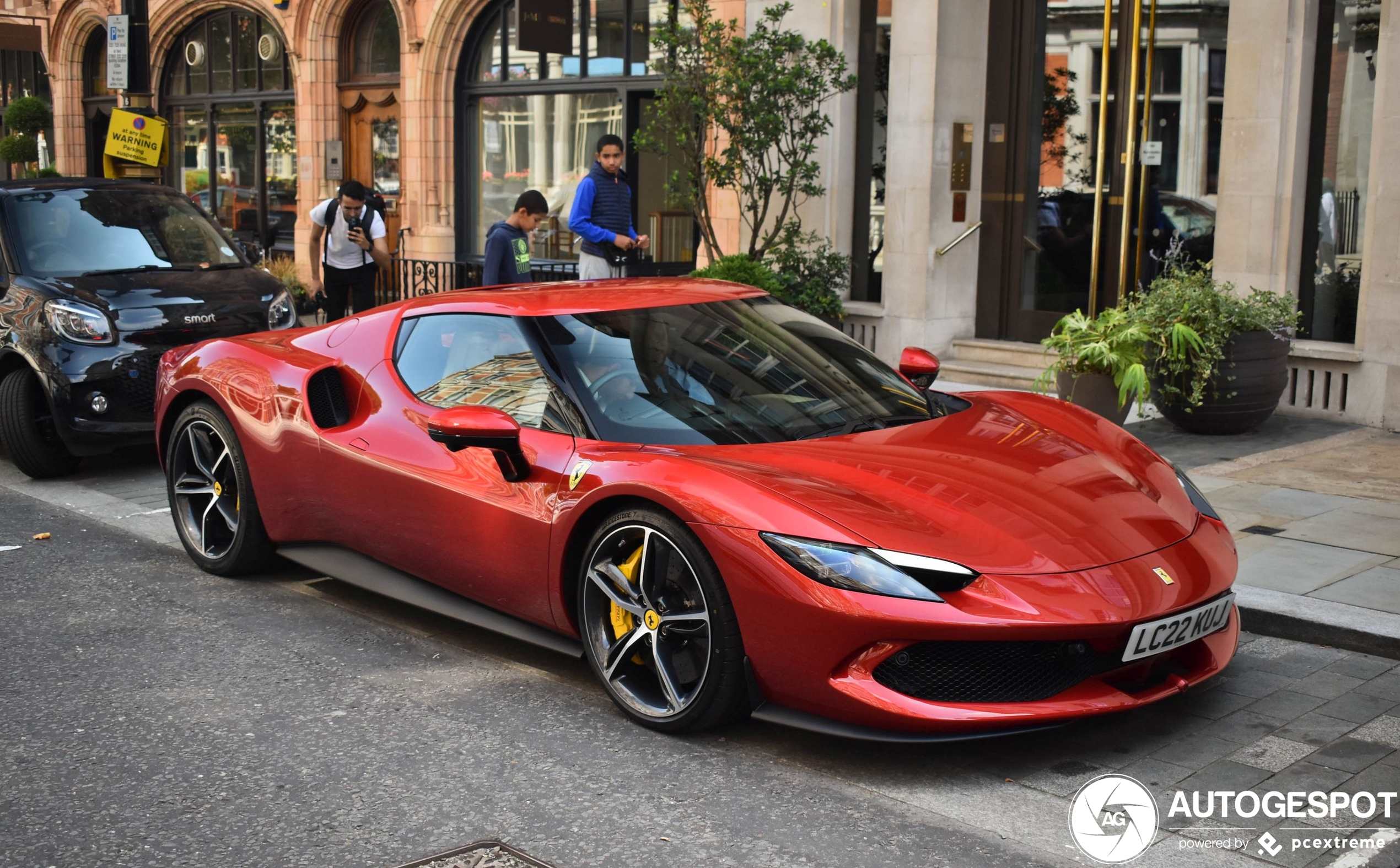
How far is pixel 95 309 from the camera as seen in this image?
8539 mm

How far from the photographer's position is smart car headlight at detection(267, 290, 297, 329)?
928cm

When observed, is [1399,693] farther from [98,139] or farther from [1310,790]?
[98,139]

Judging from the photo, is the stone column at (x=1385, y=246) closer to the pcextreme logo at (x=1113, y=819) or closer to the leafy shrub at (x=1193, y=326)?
the leafy shrub at (x=1193, y=326)

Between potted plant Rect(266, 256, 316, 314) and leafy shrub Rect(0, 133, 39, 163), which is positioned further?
leafy shrub Rect(0, 133, 39, 163)

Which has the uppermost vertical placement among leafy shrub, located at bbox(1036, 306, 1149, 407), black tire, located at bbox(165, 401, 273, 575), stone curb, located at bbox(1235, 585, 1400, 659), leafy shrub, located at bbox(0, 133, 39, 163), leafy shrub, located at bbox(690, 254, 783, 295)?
leafy shrub, located at bbox(0, 133, 39, 163)

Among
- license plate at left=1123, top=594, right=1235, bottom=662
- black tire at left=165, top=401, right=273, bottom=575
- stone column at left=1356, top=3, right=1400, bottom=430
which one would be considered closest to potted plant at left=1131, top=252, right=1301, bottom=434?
stone column at left=1356, top=3, right=1400, bottom=430

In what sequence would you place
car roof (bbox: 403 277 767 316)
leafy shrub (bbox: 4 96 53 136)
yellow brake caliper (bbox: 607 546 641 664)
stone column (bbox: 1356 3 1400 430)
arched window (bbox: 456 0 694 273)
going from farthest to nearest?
leafy shrub (bbox: 4 96 53 136) < arched window (bbox: 456 0 694 273) < stone column (bbox: 1356 3 1400 430) < car roof (bbox: 403 277 767 316) < yellow brake caliper (bbox: 607 546 641 664)

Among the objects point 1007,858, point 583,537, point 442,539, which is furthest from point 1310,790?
point 442,539

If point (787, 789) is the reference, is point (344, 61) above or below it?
above

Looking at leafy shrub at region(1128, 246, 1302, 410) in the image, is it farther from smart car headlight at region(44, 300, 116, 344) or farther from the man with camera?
smart car headlight at region(44, 300, 116, 344)

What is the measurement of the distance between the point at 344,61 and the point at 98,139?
9.96m

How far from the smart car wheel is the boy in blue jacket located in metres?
6.51

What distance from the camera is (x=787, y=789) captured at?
394cm

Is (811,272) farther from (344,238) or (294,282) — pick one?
(294,282)
